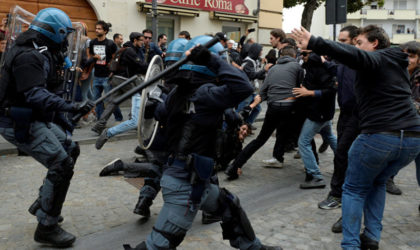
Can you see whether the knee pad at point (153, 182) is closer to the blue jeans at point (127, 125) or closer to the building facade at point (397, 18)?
the blue jeans at point (127, 125)

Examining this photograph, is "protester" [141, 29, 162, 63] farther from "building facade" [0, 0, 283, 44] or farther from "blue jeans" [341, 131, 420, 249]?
"blue jeans" [341, 131, 420, 249]

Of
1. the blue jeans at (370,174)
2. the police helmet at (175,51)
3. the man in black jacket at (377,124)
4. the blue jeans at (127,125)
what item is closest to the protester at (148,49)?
the blue jeans at (127,125)

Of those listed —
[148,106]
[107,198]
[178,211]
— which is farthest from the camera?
[107,198]

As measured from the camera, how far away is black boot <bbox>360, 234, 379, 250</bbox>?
11.0ft

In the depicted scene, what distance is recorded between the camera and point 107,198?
4.61 m

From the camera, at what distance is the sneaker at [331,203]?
14.5ft

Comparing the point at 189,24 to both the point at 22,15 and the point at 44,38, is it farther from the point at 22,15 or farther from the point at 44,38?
the point at 44,38

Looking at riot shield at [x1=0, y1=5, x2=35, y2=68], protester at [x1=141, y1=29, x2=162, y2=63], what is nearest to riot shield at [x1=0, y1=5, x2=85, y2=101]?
riot shield at [x1=0, y1=5, x2=35, y2=68]

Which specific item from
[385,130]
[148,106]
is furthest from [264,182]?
[148,106]

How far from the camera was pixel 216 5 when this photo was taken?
14148 millimetres

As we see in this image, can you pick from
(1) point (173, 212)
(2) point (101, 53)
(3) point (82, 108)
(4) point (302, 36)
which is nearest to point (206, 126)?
(1) point (173, 212)

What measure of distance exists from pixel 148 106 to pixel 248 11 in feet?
43.6

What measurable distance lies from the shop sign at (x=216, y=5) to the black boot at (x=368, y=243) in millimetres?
10406

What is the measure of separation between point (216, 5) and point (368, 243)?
1197 centimetres
